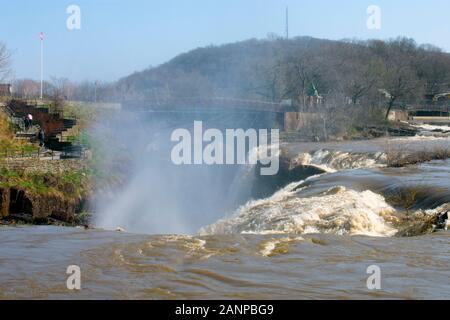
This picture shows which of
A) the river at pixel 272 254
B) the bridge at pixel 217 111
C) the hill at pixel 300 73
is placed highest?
the hill at pixel 300 73

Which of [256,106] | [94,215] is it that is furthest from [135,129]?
[94,215]

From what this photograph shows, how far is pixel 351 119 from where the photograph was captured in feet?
151

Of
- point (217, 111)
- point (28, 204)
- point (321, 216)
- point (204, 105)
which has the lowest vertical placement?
point (28, 204)

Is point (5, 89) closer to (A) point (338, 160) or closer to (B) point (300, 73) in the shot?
(A) point (338, 160)

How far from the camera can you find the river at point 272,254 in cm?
977

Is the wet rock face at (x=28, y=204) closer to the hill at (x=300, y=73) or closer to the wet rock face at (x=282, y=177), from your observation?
the wet rock face at (x=282, y=177)

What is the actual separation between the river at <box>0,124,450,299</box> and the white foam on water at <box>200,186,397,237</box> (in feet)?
0.11

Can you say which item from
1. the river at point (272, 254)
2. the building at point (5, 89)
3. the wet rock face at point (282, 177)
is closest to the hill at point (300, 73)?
the building at point (5, 89)

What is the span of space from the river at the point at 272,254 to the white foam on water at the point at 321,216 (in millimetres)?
32

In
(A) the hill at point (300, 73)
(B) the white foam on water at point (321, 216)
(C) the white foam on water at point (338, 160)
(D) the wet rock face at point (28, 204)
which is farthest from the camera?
(A) the hill at point (300, 73)

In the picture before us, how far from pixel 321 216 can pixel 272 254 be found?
3.83 metres

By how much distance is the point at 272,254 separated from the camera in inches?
478

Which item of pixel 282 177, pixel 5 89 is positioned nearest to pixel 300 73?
pixel 5 89
